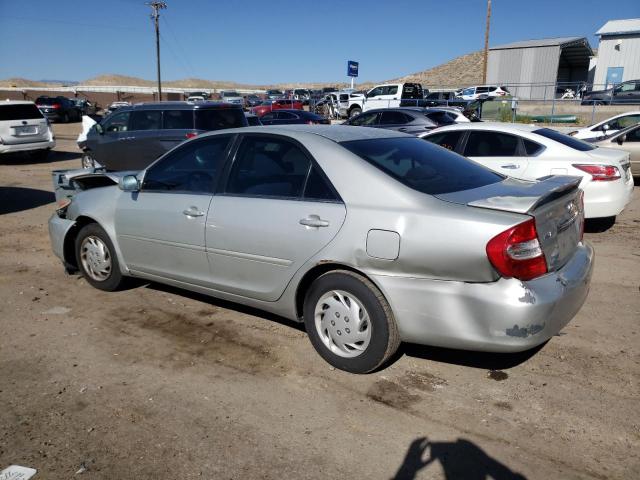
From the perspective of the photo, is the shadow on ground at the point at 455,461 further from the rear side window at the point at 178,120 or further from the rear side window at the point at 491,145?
the rear side window at the point at 178,120

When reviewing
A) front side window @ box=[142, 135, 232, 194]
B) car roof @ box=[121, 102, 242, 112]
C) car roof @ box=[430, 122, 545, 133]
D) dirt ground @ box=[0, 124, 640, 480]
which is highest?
car roof @ box=[121, 102, 242, 112]

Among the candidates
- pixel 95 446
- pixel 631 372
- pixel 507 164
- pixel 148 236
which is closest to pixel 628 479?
pixel 631 372

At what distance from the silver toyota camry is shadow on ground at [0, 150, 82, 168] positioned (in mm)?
13212

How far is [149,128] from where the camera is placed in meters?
10.7

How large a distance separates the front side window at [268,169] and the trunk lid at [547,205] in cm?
103

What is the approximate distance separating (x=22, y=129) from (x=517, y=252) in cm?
1512

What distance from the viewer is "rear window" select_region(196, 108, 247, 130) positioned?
998 centimetres

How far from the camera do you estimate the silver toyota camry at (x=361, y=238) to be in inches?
121

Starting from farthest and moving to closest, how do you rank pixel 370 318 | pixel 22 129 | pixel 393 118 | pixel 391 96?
pixel 391 96
pixel 393 118
pixel 22 129
pixel 370 318

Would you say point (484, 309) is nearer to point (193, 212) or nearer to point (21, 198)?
point (193, 212)

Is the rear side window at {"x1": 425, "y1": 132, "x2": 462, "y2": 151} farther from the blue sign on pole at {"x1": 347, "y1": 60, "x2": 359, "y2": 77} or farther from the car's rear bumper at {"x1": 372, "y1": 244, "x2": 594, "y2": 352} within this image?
the blue sign on pole at {"x1": 347, "y1": 60, "x2": 359, "y2": 77}

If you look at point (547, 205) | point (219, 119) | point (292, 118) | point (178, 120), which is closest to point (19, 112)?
point (178, 120)

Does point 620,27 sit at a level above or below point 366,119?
above

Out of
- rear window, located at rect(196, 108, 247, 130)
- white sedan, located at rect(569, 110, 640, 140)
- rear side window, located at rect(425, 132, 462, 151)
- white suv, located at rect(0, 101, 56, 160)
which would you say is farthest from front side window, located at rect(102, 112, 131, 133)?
white sedan, located at rect(569, 110, 640, 140)
